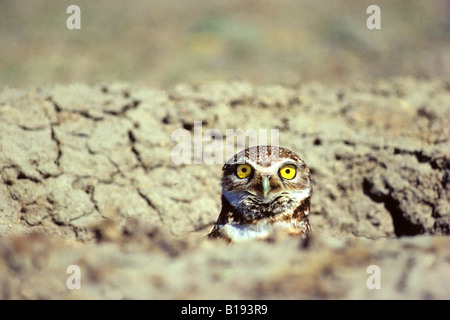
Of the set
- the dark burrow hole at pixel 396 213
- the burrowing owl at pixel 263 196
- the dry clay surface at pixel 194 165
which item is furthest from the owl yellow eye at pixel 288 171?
the dark burrow hole at pixel 396 213

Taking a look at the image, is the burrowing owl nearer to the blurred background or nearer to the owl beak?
the owl beak

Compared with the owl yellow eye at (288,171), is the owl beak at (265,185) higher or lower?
lower

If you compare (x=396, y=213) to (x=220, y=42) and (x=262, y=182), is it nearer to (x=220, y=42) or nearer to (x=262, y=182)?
(x=262, y=182)

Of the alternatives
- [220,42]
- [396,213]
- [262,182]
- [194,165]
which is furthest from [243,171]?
[220,42]

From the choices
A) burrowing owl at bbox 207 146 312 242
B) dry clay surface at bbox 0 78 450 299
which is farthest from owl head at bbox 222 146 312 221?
dry clay surface at bbox 0 78 450 299

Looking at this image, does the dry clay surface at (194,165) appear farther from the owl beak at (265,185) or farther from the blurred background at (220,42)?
the blurred background at (220,42)
